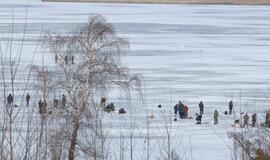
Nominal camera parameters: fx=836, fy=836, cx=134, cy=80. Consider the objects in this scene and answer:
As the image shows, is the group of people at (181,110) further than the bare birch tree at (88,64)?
Yes

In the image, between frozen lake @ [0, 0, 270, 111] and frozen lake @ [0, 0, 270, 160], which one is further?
frozen lake @ [0, 0, 270, 111]

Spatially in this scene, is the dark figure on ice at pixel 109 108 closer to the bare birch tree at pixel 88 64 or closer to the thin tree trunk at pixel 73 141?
the bare birch tree at pixel 88 64

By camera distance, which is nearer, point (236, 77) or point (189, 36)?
point (236, 77)

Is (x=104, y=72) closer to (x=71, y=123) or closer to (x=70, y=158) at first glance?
(x=71, y=123)

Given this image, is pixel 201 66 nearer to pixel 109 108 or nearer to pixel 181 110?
pixel 109 108

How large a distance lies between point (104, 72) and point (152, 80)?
9678 millimetres

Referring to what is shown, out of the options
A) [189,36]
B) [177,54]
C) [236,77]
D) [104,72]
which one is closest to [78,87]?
[104,72]

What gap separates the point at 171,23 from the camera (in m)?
62.4

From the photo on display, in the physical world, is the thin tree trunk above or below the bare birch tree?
below

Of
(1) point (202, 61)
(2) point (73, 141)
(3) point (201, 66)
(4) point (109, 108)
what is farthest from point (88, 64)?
(1) point (202, 61)

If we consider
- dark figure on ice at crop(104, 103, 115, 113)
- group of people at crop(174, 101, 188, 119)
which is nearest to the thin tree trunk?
group of people at crop(174, 101, 188, 119)

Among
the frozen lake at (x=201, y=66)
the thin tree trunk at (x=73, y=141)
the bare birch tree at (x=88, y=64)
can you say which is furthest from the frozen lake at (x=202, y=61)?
the thin tree trunk at (x=73, y=141)

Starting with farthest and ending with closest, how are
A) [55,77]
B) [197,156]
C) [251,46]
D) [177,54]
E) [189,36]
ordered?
[189,36] < [251,46] < [177,54] < [55,77] < [197,156]

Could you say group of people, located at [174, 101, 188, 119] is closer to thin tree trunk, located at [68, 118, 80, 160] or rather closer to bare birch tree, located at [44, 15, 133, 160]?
bare birch tree, located at [44, 15, 133, 160]
